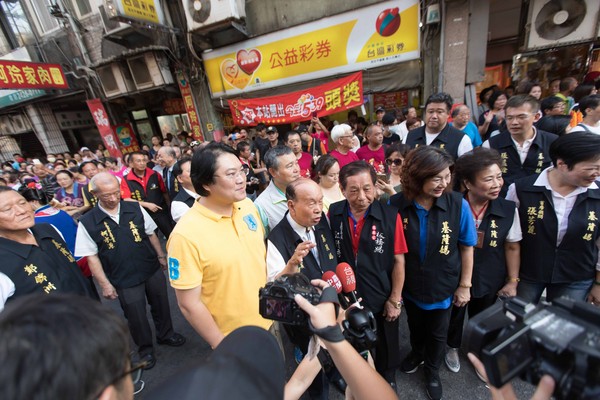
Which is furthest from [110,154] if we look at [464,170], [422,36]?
[464,170]

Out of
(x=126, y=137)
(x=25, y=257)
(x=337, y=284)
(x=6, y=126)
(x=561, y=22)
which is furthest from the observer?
(x=6, y=126)

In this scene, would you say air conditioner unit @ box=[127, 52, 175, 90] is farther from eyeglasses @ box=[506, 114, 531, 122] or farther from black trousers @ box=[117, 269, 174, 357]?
eyeglasses @ box=[506, 114, 531, 122]

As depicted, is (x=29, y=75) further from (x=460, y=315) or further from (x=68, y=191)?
(x=460, y=315)

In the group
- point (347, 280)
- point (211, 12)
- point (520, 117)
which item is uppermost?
point (211, 12)

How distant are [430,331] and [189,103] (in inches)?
392

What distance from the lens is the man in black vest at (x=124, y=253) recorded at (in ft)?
8.27

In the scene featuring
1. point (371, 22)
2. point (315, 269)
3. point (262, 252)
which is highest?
point (371, 22)

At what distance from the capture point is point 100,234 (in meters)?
2.52

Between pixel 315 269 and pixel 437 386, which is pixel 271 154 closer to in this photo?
pixel 315 269

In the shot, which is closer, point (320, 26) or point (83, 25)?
point (320, 26)

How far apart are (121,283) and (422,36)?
24.6 feet

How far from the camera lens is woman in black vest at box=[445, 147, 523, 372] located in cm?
197

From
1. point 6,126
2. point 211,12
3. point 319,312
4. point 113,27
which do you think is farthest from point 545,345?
point 6,126

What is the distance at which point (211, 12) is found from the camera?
721 cm
